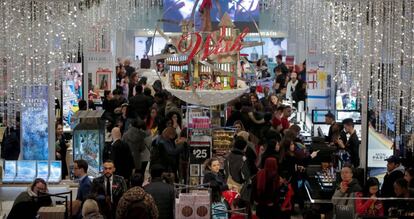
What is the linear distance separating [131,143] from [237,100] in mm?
4365

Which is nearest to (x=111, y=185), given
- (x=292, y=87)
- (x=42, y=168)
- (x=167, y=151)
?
(x=42, y=168)

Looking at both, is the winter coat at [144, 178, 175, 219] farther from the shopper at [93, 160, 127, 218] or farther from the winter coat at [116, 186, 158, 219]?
the winter coat at [116, 186, 158, 219]

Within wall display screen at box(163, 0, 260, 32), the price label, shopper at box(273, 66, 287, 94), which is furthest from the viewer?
wall display screen at box(163, 0, 260, 32)

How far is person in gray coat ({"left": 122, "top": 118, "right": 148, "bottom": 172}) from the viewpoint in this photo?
1321 centimetres

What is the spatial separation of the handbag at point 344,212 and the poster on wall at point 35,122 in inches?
208

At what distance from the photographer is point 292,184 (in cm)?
1188

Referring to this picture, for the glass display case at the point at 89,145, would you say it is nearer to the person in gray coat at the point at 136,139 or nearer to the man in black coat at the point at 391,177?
the person in gray coat at the point at 136,139

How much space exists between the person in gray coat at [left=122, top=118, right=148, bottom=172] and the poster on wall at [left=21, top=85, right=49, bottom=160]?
118 centimetres

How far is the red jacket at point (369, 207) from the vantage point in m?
9.02

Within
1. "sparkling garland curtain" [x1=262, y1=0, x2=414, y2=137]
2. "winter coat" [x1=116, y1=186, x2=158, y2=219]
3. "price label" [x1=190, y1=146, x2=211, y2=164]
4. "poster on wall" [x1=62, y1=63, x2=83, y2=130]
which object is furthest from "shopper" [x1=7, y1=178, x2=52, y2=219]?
"poster on wall" [x1=62, y1=63, x2=83, y2=130]

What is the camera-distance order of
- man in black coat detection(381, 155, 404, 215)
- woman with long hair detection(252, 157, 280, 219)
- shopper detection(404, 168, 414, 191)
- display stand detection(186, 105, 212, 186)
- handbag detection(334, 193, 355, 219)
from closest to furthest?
handbag detection(334, 193, 355, 219), woman with long hair detection(252, 157, 280, 219), shopper detection(404, 168, 414, 191), man in black coat detection(381, 155, 404, 215), display stand detection(186, 105, 212, 186)

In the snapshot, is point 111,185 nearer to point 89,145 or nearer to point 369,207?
point 369,207

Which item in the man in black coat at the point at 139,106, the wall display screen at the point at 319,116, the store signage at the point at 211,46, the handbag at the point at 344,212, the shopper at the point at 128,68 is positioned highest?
the store signage at the point at 211,46

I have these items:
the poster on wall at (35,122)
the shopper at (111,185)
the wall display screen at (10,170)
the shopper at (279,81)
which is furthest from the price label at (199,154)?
the shopper at (279,81)
